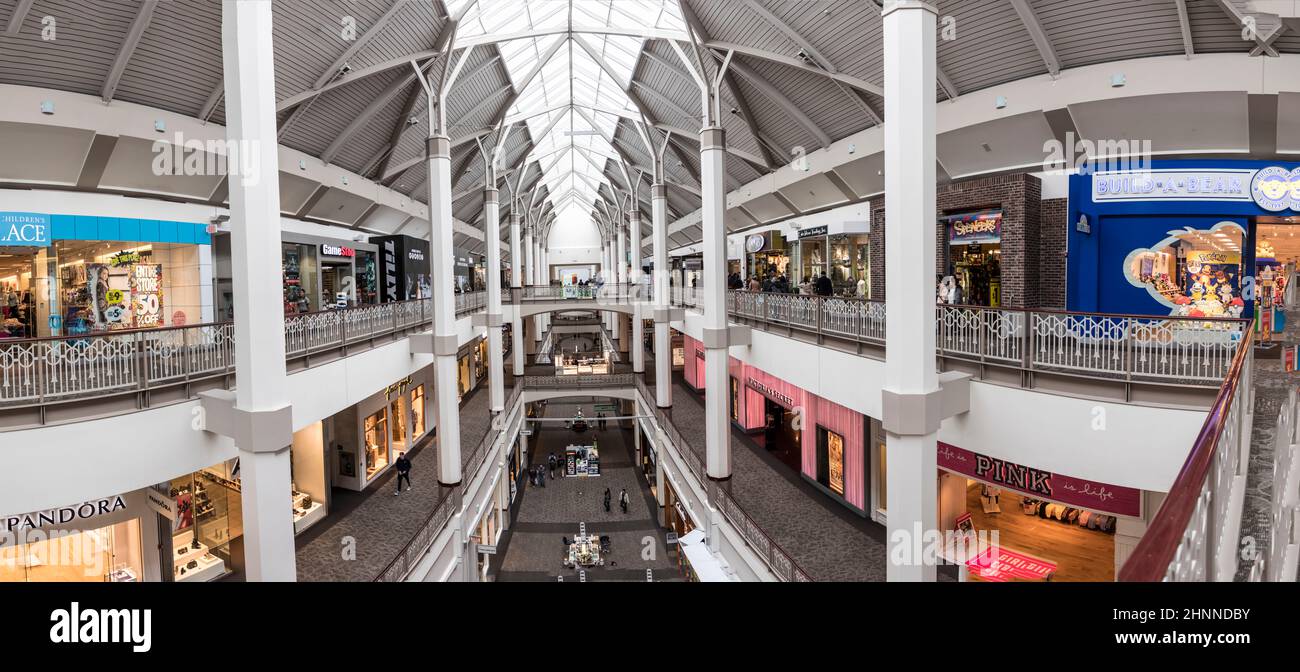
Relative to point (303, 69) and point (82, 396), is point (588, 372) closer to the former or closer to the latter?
point (303, 69)

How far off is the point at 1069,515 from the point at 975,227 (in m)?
7.93

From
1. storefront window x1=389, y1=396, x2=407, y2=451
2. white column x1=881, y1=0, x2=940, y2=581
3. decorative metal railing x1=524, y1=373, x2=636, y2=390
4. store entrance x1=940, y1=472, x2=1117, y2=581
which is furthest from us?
decorative metal railing x1=524, y1=373, x2=636, y2=390

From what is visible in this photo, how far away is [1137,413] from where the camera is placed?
8367 millimetres

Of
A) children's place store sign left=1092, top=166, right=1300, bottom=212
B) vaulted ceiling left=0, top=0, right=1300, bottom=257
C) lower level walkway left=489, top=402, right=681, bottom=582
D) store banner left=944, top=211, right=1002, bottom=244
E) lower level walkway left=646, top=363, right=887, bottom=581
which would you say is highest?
vaulted ceiling left=0, top=0, right=1300, bottom=257

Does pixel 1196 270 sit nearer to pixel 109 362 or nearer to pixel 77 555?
pixel 109 362

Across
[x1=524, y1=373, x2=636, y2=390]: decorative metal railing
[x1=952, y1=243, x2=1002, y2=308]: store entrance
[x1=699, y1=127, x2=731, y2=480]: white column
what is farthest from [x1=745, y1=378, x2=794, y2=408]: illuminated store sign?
[x1=524, y1=373, x2=636, y2=390]: decorative metal railing

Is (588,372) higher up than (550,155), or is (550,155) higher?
(550,155)

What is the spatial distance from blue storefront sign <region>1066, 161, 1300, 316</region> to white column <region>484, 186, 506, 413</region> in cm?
2227

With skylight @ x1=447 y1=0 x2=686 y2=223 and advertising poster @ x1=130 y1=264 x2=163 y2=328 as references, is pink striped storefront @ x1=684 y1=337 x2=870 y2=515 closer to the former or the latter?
skylight @ x1=447 y1=0 x2=686 y2=223

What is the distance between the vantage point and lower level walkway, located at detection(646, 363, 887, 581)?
13641 mm

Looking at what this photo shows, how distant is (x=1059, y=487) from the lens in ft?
36.5

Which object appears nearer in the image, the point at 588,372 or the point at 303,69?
the point at 303,69
